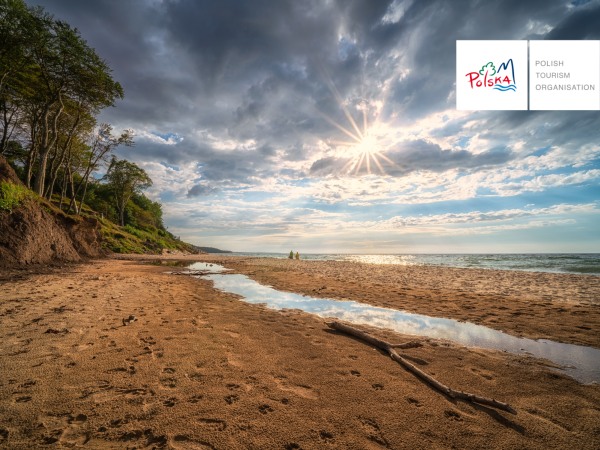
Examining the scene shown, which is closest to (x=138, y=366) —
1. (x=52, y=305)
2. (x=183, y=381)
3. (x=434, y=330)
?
(x=183, y=381)

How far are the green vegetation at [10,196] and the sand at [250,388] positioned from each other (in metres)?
9.84

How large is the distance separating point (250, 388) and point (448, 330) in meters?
6.63

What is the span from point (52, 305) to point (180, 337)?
497 centimetres

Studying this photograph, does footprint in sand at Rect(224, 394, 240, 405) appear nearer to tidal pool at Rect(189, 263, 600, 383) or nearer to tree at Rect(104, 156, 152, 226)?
tidal pool at Rect(189, 263, 600, 383)

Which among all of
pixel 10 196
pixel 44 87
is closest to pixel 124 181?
pixel 44 87

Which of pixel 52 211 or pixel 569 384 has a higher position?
pixel 52 211

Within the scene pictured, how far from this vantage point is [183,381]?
164 inches

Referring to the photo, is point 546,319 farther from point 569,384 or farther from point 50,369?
point 50,369

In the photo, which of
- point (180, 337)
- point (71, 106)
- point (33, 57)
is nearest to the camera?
point (180, 337)

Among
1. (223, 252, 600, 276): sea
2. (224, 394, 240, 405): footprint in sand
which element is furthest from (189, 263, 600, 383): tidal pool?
(223, 252, 600, 276): sea

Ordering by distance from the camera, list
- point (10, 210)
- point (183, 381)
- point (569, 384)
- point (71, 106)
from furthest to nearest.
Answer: point (71, 106) < point (10, 210) < point (569, 384) < point (183, 381)

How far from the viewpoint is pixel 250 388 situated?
13.3 feet

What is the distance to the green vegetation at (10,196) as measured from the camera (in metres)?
13.9

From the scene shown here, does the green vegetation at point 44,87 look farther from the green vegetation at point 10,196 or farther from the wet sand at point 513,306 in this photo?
the wet sand at point 513,306
